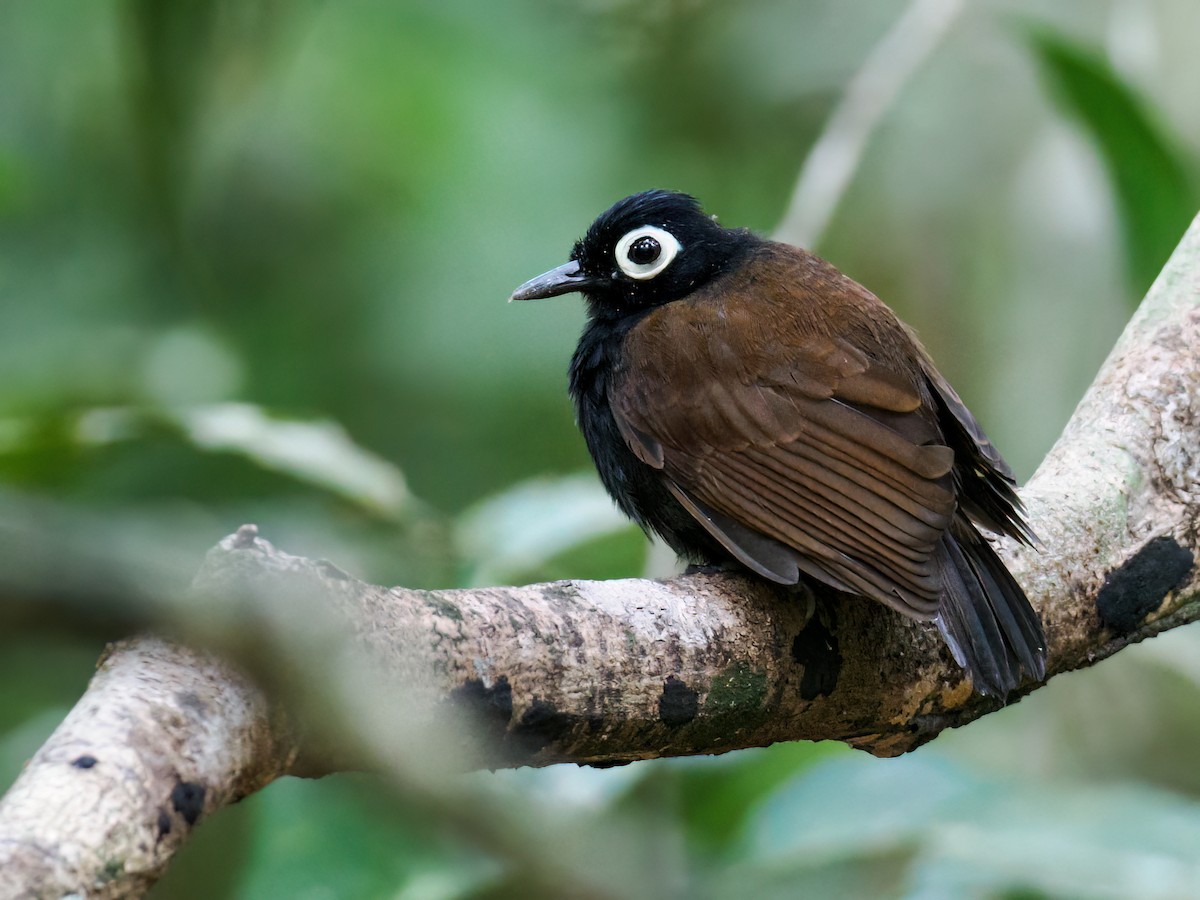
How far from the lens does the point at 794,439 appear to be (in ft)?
7.99

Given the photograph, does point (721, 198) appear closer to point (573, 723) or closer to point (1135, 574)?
point (1135, 574)

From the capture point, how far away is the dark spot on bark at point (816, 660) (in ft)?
6.75

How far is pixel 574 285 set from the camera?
10.1 ft

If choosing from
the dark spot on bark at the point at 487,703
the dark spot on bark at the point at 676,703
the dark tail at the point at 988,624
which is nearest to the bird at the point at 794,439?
the dark tail at the point at 988,624

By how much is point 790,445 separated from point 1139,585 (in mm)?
685

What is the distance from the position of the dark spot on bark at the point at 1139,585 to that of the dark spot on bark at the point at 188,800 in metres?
1.71

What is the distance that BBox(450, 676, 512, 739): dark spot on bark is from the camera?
1.64m

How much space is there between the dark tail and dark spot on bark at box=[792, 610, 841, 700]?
18cm

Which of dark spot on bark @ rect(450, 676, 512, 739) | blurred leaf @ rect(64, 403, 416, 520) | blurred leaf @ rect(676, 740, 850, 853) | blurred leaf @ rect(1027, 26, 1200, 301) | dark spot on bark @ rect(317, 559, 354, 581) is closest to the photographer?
dark spot on bark @ rect(317, 559, 354, 581)

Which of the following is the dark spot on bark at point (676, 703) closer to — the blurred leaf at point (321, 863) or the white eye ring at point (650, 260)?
the blurred leaf at point (321, 863)

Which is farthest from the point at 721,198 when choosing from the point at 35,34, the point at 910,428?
the point at 910,428

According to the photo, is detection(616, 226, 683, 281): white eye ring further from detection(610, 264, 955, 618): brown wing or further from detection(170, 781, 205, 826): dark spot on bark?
detection(170, 781, 205, 826): dark spot on bark

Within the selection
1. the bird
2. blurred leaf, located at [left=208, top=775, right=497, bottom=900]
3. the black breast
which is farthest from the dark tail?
blurred leaf, located at [left=208, top=775, right=497, bottom=900]

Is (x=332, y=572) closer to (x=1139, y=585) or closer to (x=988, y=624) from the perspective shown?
(x=988, y=624)
